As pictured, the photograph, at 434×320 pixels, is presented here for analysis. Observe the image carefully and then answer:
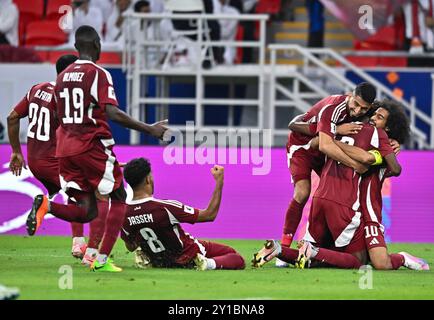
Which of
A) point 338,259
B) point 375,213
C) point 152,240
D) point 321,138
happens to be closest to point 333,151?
point 321,138

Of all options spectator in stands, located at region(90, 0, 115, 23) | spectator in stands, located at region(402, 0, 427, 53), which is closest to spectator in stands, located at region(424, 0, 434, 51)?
spectator in stands, located at region(402, 0, 427, 53)

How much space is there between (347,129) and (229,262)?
1.69m

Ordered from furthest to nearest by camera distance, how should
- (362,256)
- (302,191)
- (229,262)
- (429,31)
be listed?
(429,31) → (302,191) → (362,256) → (229,262)

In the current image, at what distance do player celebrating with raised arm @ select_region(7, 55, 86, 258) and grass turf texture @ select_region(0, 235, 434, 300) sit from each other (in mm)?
790

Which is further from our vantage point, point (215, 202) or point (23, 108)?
point (23, 108)

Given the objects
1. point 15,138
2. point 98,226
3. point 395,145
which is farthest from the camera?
point 15,138

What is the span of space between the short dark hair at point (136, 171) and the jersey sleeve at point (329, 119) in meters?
1.75

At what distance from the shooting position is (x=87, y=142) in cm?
1035

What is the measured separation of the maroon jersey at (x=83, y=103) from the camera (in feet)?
Result: 33.8

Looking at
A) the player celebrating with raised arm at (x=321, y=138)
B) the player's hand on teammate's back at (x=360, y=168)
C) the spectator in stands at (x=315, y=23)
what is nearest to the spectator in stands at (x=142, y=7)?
the spectator in stands at (x=315, y=23)

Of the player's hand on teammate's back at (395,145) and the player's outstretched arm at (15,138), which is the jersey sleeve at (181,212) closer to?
the player's outstretched arm at (15,138)

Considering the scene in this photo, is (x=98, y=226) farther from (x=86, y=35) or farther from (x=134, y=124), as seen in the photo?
(x=86, y=35)

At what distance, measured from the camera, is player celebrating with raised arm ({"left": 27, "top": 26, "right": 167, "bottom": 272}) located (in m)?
10.3
